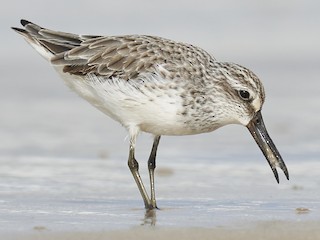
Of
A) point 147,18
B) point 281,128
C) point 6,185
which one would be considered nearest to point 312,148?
point 281,128

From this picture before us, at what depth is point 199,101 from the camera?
1059 centimetres

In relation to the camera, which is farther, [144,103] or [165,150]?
[165,150]

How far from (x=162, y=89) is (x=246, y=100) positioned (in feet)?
2.68

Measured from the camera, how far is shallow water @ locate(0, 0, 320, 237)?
9781 millimetres

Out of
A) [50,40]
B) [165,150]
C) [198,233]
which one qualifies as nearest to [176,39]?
[165,150]

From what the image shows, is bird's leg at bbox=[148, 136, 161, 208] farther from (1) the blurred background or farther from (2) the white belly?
(1) the blurred background

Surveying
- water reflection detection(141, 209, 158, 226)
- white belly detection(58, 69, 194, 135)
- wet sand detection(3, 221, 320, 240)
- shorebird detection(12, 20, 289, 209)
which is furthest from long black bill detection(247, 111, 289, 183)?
wet sand detection(3, 221, 320, 240)

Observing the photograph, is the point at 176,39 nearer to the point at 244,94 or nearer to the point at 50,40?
the point at 50,40

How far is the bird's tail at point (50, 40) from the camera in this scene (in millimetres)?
11344

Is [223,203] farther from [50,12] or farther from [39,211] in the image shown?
[50,12]

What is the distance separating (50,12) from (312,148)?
802 cm

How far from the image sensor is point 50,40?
37.6ft

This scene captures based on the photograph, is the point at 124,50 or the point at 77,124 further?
the point at 77,124

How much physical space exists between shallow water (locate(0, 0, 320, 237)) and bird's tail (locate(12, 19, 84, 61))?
129cm
